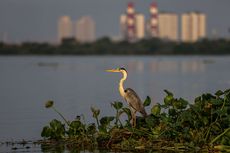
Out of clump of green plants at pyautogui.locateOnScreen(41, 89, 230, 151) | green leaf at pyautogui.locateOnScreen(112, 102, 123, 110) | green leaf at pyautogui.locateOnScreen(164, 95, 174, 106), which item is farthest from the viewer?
green leaf at pyautogui.locateOnScreen(112, 102, 123, 110)

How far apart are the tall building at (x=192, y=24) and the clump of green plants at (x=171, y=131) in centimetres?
16702

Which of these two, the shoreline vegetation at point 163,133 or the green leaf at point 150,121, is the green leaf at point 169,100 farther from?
the green leaf at point 150,121

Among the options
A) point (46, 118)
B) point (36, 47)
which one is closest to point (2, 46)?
point (36, 47)

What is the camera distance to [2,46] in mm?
108625

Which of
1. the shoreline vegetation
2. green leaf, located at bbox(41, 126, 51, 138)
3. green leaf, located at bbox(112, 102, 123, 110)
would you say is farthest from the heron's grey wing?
green leaf, located at bbox(41, 126, 51, 138)

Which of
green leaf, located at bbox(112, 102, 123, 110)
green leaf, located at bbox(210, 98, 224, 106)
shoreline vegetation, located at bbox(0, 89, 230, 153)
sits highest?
green leaf, located at bbox(210, 98, 224, 106)

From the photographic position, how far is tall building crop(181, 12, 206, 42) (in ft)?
593

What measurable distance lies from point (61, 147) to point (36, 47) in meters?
100

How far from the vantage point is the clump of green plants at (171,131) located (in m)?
10.6

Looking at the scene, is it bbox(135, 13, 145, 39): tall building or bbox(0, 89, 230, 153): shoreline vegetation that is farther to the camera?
bbox(135, 13, 145, 39): tall building

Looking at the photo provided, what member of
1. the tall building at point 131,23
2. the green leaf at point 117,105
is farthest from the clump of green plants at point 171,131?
the tall building at point 131,23

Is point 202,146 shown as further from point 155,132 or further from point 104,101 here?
point 104,101

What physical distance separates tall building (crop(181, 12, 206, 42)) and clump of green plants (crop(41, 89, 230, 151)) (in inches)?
6576

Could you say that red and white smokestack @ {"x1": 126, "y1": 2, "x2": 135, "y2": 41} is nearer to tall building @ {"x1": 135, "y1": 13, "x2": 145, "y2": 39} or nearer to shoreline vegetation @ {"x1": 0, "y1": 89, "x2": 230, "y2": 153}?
tall building @ {"x1": 135, "y1": 13, "x2": 145, "y2": 39}
